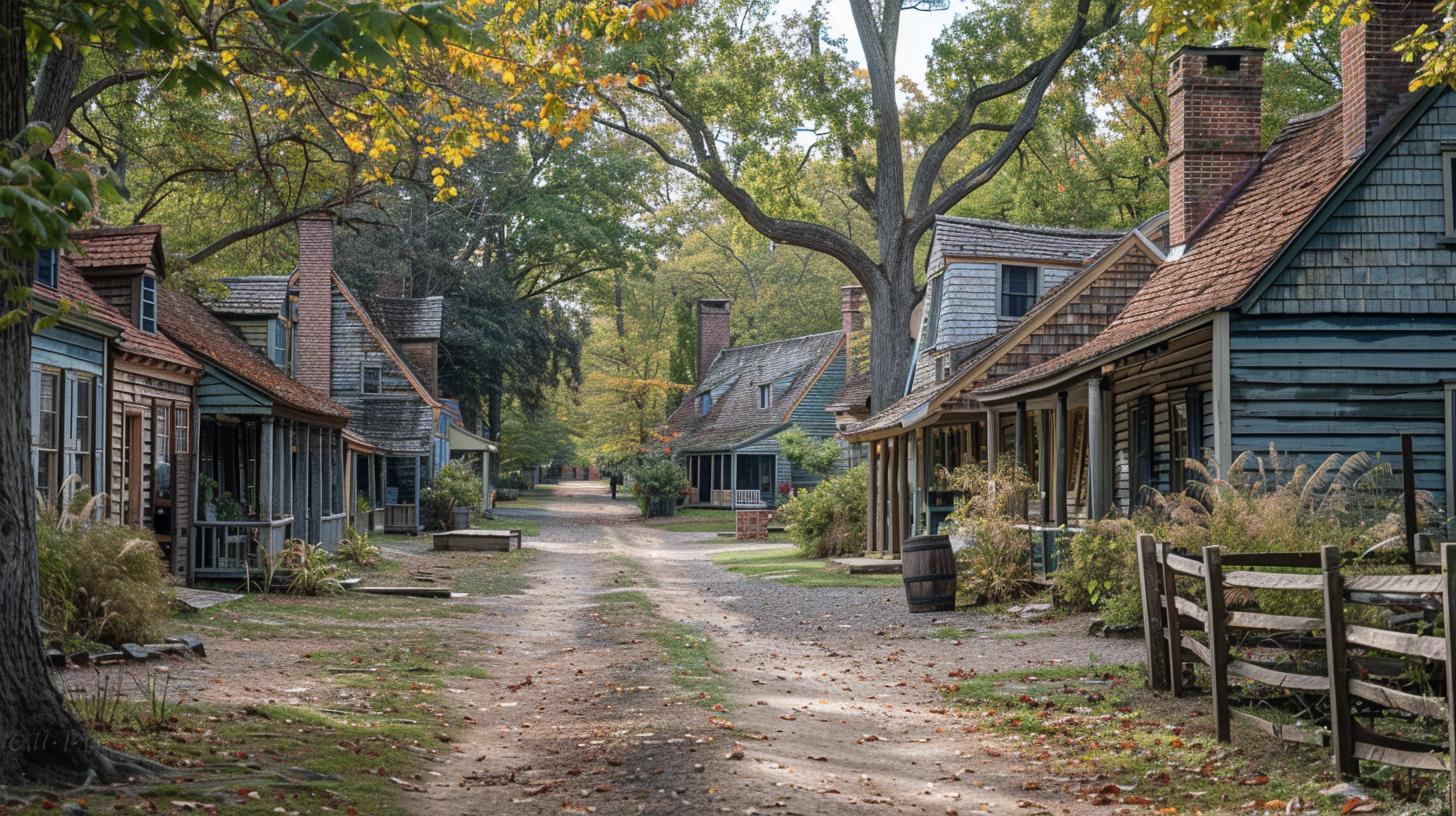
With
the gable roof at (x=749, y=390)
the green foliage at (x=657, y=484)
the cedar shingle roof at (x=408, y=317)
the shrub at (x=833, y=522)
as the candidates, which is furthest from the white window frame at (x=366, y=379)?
the gable roof at (x=749, y=390)

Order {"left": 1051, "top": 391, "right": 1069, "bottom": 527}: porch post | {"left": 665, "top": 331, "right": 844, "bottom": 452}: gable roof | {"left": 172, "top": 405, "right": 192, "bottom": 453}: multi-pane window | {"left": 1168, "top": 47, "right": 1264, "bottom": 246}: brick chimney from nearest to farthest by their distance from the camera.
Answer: {"left": 1051, "top": 391, "right": 1069, "bottom": 527}: porch post, {"left": 1168, "top": 47, "right": 1264, "bottom": 246}: brick chimney, {"left": 172, "top": 405, "right": 192, "bottom": 453}: multi-pane window, {"left": 665, "top": 331, "right": 844, "bottom": 452}: gable roof

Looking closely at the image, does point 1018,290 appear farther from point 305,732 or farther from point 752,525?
point 305,732

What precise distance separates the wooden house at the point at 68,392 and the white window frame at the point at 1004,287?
55.6ft

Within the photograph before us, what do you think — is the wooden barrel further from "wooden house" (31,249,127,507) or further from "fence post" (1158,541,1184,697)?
"wooden house" (31,249,127,507)

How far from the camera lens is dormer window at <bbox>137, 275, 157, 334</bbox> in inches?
854

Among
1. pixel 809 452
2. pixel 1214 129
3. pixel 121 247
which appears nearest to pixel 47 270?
pixel 121 247

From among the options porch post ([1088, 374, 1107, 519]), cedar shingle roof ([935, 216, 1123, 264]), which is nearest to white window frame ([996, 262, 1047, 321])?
cedar shingle roof ([935, 216, 1123, 264])

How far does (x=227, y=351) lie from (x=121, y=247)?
5.33m

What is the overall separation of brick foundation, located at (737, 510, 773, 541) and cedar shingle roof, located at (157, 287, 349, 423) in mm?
14667

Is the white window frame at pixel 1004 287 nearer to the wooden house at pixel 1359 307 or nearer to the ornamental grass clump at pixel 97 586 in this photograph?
the wooden house at pixel 1359 307

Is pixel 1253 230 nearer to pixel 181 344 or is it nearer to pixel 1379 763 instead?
pixel 1379 763

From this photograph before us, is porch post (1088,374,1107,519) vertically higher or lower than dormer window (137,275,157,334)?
lower

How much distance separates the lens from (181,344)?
23.4 m

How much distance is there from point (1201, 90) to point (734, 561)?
53.3ft
